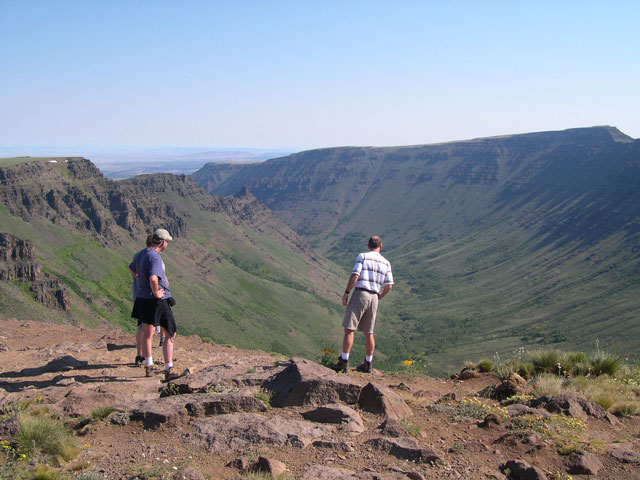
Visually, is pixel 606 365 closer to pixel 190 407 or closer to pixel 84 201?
pixel 190 407

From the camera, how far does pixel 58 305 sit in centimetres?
7462

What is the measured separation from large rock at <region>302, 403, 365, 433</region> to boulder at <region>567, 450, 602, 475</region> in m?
3.31

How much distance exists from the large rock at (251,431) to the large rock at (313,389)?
944mm

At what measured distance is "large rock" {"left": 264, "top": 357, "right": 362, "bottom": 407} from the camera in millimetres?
9078

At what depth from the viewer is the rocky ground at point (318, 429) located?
6.75m

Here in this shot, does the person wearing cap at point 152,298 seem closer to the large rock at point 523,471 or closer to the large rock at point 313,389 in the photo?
the large rock at point 313,389

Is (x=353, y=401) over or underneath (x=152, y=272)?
underneath

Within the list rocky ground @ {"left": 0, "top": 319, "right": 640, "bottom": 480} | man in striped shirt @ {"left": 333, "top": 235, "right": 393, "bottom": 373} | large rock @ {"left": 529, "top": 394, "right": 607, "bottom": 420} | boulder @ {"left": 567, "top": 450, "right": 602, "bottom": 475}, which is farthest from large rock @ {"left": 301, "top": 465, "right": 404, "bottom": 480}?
man in striped shirt @ {"left": 333, "top": 235, "right": 393, "bottom": 373}

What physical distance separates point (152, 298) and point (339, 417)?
19.0ft

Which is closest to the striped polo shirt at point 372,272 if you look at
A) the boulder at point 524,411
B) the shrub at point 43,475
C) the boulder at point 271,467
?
the boulder at point 524,411

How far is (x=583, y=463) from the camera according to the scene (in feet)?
23.2

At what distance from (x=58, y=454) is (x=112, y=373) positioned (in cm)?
582

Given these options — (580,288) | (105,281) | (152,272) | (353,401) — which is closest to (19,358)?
(152,272)

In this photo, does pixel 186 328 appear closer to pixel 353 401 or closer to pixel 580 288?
pixel 353 401
